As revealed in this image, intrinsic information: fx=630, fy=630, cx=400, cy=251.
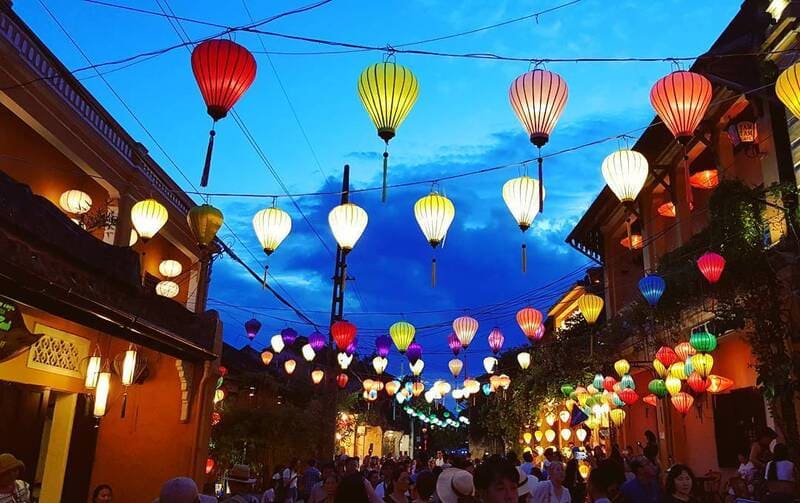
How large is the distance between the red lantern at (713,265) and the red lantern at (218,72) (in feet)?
29.0

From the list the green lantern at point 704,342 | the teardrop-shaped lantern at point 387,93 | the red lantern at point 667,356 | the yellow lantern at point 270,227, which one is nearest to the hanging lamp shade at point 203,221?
the yellow lantern at point 270,227

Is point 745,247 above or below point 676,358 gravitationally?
above

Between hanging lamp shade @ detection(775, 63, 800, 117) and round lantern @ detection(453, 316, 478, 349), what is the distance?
10.2 m

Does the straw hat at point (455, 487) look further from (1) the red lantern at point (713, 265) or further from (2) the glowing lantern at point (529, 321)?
(2) the glowing lantern at point (529, 321)

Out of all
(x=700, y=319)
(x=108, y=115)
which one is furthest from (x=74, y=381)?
(x=700, y=319)

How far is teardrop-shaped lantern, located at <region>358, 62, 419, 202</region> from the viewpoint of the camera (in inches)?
280

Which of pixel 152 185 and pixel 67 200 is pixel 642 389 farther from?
pixel 67 200

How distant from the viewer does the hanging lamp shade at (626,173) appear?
851 cm

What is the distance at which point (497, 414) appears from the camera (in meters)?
30.2

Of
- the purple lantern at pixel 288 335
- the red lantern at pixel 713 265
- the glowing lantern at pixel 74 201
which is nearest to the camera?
the glowing lantern at pixel 74 201

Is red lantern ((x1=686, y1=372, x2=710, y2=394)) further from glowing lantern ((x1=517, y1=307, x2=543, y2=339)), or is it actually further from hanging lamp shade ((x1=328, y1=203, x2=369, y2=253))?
hanging lamp shade ((x1=328, y1=203, x2=369, y2=253))

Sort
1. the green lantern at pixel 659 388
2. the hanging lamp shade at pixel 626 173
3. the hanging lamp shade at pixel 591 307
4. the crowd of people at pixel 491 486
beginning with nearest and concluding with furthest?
the crowd of people at pixel 491 486 → the hanging lamp shade at pixel 626 173 → the green lantern at pixel 659 388 → the hanging lamp shade at pixel 591 307

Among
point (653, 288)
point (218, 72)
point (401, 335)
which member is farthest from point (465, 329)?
point (218, 72)

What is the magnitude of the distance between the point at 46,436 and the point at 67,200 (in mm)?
4310
